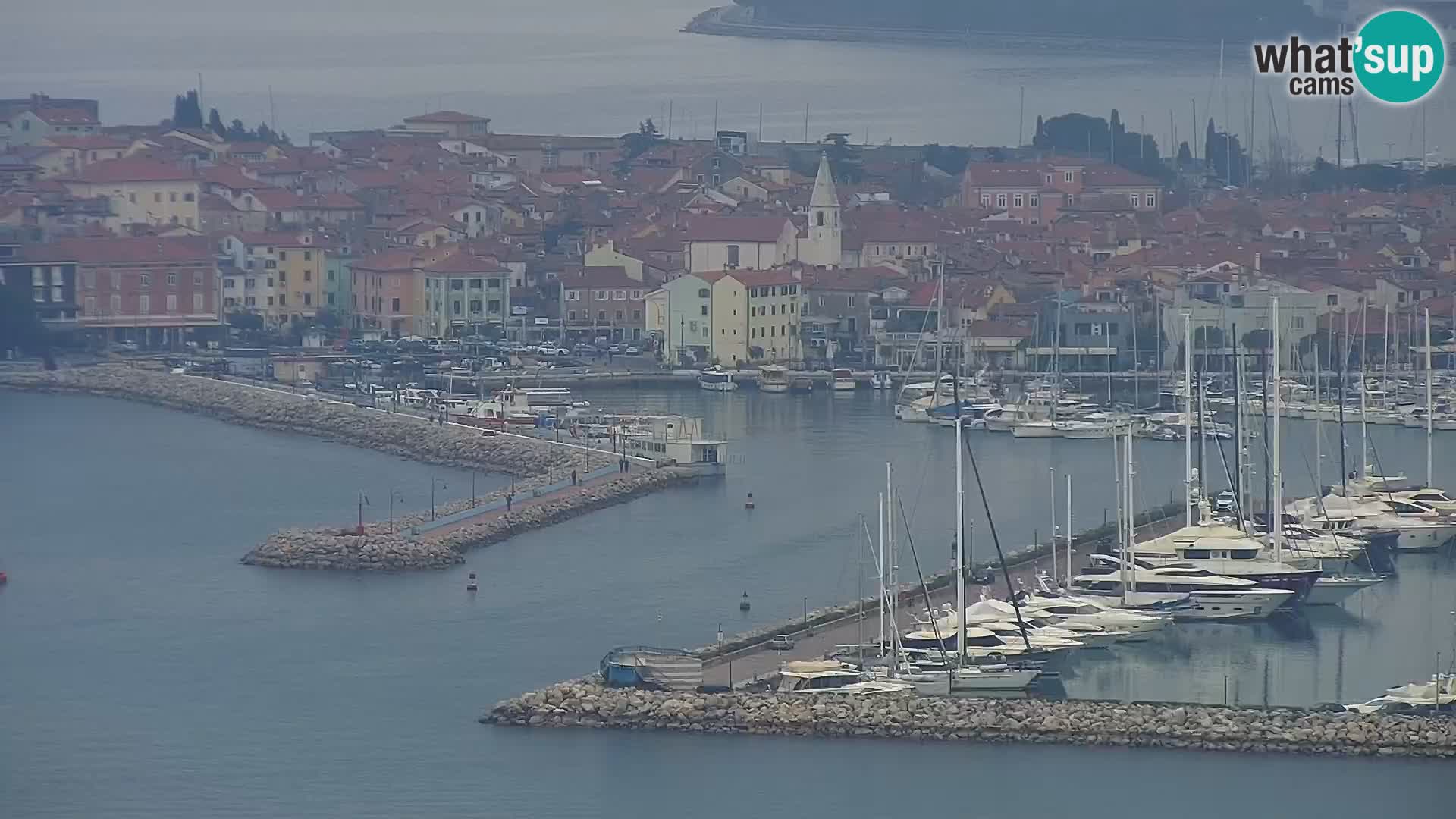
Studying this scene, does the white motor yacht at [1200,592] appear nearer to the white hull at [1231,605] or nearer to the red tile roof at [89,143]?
the white hull at [1231,605]

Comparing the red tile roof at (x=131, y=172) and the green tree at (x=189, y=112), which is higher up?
the green tree at (x=189, y=112)

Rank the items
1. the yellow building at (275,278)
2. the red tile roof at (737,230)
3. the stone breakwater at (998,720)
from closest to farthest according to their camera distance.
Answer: the stone breakwater at (998,720), the yellow building at (275,278), the red tile roof at (737,230)

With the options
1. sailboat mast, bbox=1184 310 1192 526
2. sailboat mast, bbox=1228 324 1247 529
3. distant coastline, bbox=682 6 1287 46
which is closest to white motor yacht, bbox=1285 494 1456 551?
sailboat mast, bbox=1228 324 1247 529

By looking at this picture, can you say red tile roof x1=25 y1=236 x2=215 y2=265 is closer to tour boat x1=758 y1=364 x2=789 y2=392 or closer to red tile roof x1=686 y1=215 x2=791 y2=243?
red tile roof x1=686 y1=215 x2=791 y2=243

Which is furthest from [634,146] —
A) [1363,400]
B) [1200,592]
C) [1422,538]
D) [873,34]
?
[873,34]

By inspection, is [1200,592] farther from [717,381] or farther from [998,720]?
[717,381]

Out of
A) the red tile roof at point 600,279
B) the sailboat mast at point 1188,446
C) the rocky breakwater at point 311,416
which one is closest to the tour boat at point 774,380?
the red tile roof at point 600,279

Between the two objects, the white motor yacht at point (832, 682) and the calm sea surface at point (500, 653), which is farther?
the white motor yacht at point (832, 682)

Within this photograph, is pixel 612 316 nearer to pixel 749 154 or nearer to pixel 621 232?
pixel 621 232
